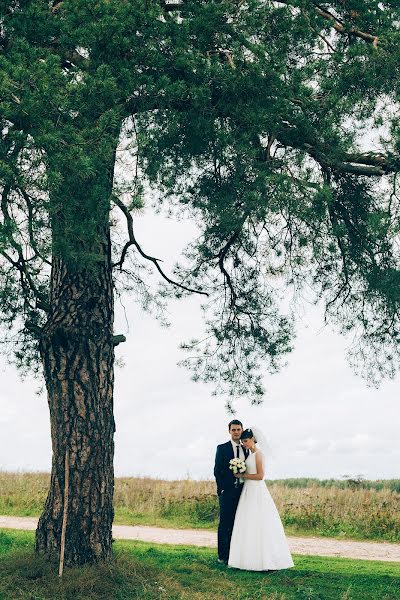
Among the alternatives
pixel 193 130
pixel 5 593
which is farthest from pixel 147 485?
pixel 193 130

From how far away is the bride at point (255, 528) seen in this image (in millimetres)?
11922

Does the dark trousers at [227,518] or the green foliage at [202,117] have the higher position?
the green foliage at [202,117]

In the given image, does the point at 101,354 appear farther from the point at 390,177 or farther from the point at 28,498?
the point at 28,498

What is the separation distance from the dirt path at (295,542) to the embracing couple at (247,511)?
338 cm

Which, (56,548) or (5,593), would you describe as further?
(56,548)

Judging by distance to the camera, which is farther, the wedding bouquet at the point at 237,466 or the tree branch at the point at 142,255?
the tree branch at the point at 142,255

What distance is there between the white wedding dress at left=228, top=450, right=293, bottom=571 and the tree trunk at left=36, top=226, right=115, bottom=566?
200cm

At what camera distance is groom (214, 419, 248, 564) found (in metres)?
12.4

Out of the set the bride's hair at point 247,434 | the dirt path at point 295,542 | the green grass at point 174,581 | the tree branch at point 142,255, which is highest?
the tree branch at point 142,255

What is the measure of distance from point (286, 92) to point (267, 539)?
629 centimetres

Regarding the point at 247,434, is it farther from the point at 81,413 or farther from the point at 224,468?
the point at 81,413

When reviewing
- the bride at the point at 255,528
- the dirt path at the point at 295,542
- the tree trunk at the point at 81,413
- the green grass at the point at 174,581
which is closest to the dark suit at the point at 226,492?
the bride at the point at 255,528

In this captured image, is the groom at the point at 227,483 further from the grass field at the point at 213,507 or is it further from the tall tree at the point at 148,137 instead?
the grass field at the point at 213,507

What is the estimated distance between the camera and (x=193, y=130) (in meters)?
10.7
